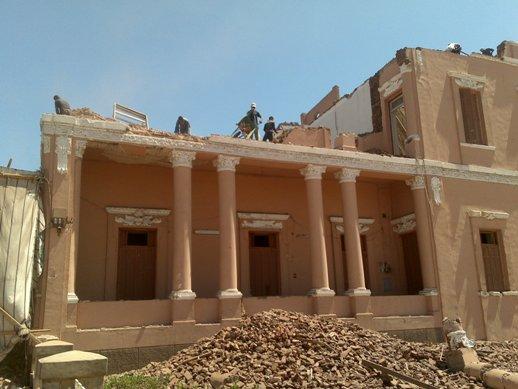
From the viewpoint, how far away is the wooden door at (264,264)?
49.6 ft

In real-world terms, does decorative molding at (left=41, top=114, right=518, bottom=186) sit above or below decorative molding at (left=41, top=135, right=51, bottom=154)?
above

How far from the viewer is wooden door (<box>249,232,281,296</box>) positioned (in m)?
15.1

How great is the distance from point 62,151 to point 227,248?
449cm

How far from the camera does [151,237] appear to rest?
14.0m

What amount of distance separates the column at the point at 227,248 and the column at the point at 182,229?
83cm

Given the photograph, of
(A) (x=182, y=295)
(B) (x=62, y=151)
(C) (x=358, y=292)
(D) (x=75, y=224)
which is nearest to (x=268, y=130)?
(C) (x=358, y=292)

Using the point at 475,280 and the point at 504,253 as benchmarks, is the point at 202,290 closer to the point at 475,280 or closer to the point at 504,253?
the point at 475,280

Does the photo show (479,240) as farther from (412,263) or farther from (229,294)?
(229,294)

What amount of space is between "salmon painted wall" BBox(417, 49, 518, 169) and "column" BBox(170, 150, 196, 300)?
7984 millimetres

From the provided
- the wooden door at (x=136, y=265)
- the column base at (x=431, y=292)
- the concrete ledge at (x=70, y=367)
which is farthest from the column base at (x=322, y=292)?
the concrete ledge at (x=70, y=367)

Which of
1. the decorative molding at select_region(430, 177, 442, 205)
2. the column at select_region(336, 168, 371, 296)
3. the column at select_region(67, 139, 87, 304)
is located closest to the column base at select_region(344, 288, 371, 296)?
the column at select_region(336, 168, 371, 296)

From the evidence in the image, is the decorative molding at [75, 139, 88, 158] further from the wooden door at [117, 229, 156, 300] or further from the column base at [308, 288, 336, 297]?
the column base at [308, 288, 336, 297]

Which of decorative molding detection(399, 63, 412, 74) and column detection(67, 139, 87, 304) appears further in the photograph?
decorative molding detection(399, 63, 412, 74)

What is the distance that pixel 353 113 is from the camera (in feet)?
63.5
